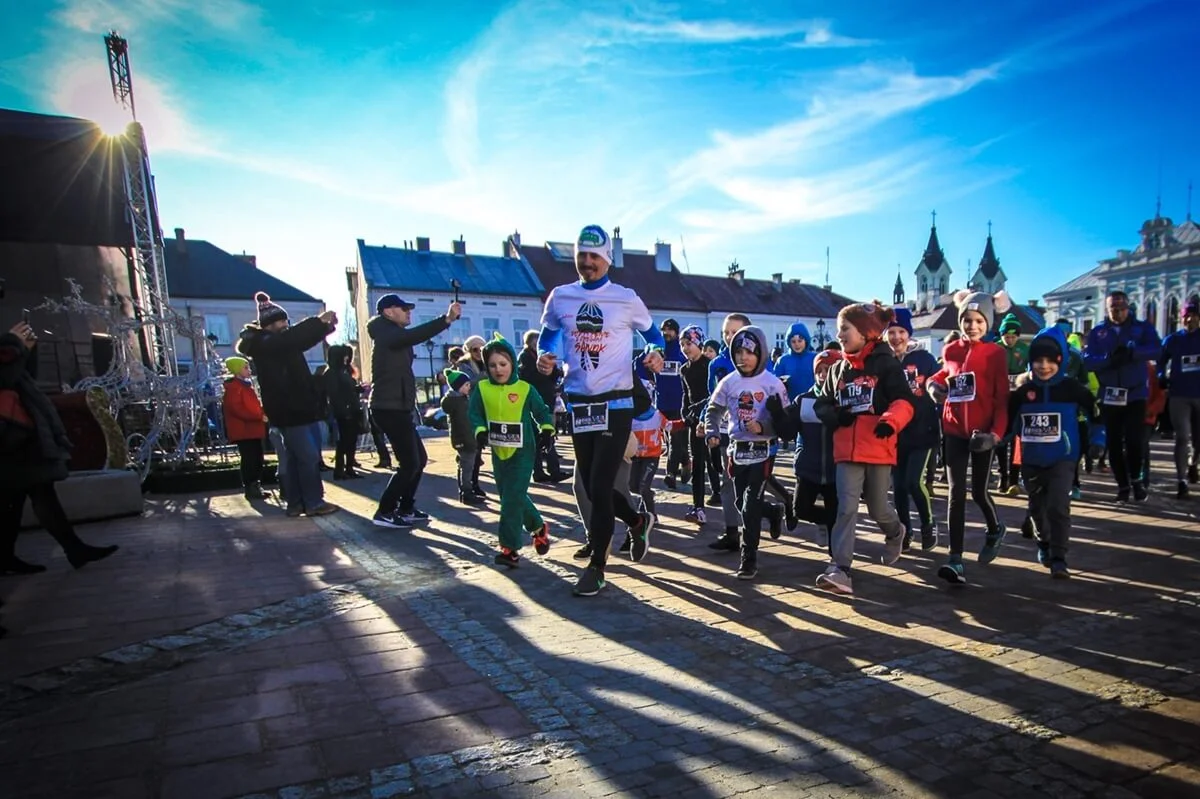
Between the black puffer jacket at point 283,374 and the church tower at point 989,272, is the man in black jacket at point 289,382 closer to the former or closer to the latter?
the black puffer jacket at point 283,374

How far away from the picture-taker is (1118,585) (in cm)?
455

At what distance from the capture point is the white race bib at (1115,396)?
7.77 m

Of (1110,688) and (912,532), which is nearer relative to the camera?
(1110,688)

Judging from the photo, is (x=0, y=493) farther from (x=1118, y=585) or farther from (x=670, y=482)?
(x=1118, y=585)

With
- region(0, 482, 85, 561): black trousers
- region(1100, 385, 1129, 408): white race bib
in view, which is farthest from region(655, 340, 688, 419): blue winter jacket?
region(0, 482, 85, 561): black trousers

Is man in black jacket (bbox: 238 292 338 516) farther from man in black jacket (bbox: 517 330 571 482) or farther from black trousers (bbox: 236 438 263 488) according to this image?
man in black jacket (bbox: 517 330 571 482)

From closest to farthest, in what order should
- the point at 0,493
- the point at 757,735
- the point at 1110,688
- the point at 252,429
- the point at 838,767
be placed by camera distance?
the point at 838,767 → the point at 757,735 → the point at 1110,688 → the point at 0,493 → the point at 252,429

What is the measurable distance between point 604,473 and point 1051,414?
3171mm

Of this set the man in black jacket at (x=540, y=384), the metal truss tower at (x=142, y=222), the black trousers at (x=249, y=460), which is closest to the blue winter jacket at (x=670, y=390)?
the man in black jacket at (x=540, y=384)

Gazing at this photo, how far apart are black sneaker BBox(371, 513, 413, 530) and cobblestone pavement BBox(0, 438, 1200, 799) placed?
4.58 feet

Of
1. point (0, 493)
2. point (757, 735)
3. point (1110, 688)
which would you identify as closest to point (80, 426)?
point (0, 493)

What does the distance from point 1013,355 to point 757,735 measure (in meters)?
7.61

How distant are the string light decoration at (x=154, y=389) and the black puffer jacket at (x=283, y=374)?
296 cm

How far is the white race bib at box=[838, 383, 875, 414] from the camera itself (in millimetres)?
4453
